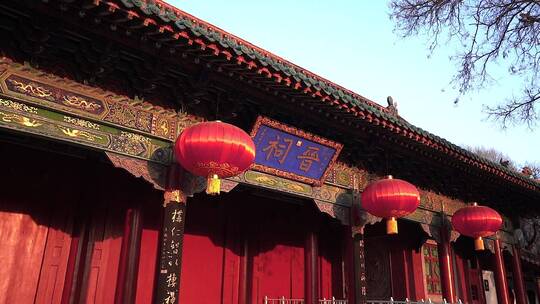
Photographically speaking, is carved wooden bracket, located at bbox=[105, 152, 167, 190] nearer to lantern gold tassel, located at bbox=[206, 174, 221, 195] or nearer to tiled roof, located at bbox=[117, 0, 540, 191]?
lantern gold tassel, located at bbox=[206, 174, 221, 195]

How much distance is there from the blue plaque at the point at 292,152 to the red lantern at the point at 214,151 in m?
1.13

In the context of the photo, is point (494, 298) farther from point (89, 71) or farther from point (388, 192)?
point (89, 71)

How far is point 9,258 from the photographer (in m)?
4.90

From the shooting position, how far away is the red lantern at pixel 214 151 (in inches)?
161

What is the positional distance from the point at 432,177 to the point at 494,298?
526 centimetres

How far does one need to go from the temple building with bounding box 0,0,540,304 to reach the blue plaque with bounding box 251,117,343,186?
20 mm

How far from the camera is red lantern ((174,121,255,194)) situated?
13.4ft

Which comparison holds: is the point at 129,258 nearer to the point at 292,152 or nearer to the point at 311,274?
the point at 292,152

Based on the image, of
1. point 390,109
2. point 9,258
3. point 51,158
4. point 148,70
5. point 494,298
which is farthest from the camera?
point 494,298

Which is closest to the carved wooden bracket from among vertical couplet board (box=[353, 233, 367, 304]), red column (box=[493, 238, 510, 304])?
vertical couplet board (box=[353, 233, 367, 304])

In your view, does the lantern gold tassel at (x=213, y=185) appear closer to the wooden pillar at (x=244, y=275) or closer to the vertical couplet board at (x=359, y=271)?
the wooden pillar at (x=244, y=275)

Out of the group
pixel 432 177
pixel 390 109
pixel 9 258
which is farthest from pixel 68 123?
pixel 390 109

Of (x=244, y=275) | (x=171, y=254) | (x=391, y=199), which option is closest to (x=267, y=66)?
(x=171, y=254)

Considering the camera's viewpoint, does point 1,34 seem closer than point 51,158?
Yes
